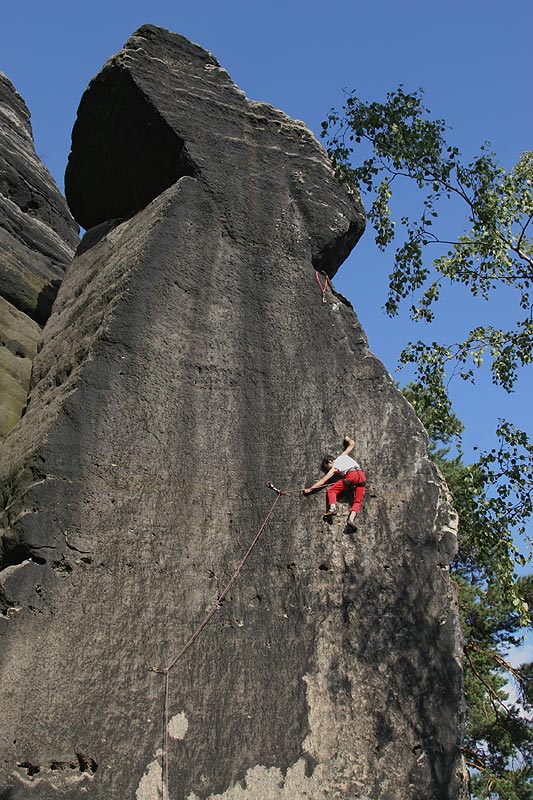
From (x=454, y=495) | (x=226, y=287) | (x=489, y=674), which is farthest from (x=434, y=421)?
(x=489, y=674)

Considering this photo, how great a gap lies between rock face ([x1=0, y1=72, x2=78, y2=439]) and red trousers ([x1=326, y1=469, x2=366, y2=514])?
305 centimetres

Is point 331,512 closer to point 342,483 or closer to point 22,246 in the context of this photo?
point 342,483

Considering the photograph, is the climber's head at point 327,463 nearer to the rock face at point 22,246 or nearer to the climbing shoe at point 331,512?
the climbing shoe at point 331,512

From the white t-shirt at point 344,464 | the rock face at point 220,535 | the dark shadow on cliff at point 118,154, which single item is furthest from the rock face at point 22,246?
the white t-shirt at point 344,464

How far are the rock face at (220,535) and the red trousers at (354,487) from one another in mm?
124

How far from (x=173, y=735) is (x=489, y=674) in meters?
11.8

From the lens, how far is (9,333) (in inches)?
368

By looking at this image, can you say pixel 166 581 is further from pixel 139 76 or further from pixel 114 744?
pixel 139 76

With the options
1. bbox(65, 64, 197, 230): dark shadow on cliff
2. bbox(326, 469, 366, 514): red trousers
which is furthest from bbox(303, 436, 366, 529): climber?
bbox(65, 64, 197, 230): dark shadow on cliff

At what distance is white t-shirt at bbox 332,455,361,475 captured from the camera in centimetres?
704

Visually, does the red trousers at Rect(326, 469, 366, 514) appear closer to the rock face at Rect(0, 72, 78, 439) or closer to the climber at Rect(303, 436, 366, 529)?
the climber at Rect(303, 436, 366, 529)

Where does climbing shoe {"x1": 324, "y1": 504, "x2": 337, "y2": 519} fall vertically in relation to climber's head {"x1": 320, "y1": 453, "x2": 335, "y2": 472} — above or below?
below

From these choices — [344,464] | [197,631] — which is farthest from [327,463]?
[197,631]

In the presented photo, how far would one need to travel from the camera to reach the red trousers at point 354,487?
22.9 ft
